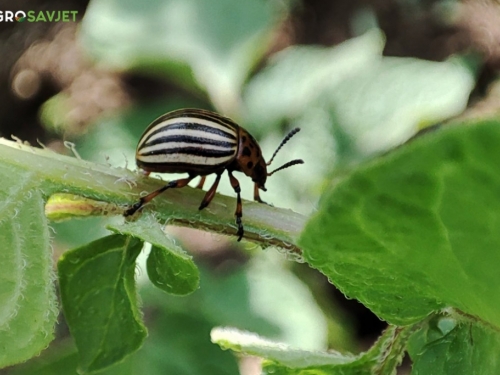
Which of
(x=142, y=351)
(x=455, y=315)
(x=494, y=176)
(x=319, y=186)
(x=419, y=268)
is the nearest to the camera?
(x=494, y=176)

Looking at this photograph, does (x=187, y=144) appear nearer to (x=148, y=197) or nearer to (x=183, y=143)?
(x=183, y=143)

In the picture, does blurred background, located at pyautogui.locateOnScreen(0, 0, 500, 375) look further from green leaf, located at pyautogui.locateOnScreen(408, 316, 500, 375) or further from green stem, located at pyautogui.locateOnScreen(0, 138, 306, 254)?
green leaf, located at pyautogui.locateOnScreen(408, 316, 500, 375)

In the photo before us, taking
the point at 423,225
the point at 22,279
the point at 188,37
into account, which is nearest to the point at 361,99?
the point at 188,37

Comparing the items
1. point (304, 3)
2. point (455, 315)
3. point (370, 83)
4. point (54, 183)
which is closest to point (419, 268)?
point (455, 315)

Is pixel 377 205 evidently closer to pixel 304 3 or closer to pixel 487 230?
pixel 487 230

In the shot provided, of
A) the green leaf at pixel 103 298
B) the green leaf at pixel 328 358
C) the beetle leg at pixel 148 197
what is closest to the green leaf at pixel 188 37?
the beetle leg at pixel 148 197
